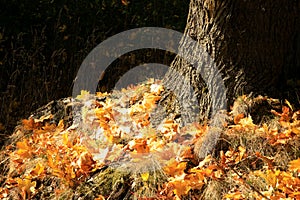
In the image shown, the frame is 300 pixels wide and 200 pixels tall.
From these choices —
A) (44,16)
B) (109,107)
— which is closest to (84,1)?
(44,16)

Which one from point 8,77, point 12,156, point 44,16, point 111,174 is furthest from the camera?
point 44,16

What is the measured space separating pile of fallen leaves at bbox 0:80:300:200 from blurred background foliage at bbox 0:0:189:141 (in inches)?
58.0

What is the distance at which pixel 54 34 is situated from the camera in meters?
5.99

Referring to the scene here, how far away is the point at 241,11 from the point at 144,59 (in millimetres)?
2754

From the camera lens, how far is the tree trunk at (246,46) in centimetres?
344

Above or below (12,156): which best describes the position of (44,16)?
above

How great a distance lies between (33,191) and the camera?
10.5 feet

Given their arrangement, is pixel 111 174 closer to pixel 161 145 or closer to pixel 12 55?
A: pixel 161 145

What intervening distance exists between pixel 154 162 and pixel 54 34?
11.1 feet

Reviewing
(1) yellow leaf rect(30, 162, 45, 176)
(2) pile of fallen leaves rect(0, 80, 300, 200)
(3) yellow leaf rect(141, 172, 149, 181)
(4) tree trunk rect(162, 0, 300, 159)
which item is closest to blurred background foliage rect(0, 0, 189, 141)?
(2) pile of fallen leaves rect(0, 80, 300, 200)

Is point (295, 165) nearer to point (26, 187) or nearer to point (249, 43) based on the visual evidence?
point (249, 43)

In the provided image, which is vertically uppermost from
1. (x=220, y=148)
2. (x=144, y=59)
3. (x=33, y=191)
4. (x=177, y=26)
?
(x=177, y=26)

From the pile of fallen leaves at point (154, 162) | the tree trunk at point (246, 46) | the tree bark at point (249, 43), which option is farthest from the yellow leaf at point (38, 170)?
the tree bark at point (249, 43)

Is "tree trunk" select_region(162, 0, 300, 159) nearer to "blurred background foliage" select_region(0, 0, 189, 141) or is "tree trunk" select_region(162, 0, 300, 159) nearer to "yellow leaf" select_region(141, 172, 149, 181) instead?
"yellow leaf" select_region(141, 172, 149, 181)
